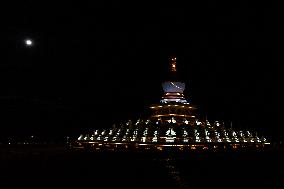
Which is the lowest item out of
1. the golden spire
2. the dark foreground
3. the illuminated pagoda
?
the dark foreground

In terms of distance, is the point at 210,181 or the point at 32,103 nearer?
the point at 210,181

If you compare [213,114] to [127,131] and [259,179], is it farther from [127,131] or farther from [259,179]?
[259,179]

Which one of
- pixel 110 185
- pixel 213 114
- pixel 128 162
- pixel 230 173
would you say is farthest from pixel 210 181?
pixel 213 114

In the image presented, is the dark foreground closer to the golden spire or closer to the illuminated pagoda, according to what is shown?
the illuminated pagoda

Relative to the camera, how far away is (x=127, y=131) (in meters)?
24.7

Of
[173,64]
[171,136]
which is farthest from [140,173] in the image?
[173,64]

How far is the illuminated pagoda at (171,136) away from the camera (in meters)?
20.6

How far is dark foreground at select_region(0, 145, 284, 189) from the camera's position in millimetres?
9594

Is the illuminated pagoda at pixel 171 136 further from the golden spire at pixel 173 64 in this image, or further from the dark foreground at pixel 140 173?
the dark foreground at pixel 140 173

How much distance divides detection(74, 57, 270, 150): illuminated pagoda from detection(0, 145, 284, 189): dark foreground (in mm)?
5666

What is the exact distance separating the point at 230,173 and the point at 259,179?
1.15 meters

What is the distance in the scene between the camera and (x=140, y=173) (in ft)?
37.8

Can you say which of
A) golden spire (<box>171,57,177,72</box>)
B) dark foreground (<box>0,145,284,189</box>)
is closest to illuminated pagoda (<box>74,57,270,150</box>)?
golden spire (<box>171,57,177,72</box>)

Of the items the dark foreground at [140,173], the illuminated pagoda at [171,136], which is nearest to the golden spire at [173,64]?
the illuminated pagoda at [171,136]
